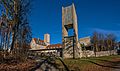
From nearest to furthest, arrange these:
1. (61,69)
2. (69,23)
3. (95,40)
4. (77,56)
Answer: (61,69) < (77,56) < (69,23) < (95,40)

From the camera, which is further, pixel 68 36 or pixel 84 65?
pixel 68 36

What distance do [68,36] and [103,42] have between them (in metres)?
33.0

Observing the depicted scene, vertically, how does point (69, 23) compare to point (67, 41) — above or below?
above

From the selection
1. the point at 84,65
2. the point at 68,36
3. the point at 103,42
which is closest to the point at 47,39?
the point at 103,42

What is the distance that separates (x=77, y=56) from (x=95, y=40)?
30.5m

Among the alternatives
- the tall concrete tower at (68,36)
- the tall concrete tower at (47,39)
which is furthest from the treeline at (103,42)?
the tall concrete tower at (47,39)

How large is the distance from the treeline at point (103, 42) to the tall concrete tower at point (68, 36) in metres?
26.7

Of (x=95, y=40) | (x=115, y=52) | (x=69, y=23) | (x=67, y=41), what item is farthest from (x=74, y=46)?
(x=95, y=40)

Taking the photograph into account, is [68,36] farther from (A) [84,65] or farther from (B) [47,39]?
(B) [47,39]

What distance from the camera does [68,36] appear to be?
88.4 ft

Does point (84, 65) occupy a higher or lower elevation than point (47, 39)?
lower

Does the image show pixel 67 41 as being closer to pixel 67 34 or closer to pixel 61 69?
pixel 67 34

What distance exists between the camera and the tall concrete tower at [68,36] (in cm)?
2589

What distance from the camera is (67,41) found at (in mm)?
26656
